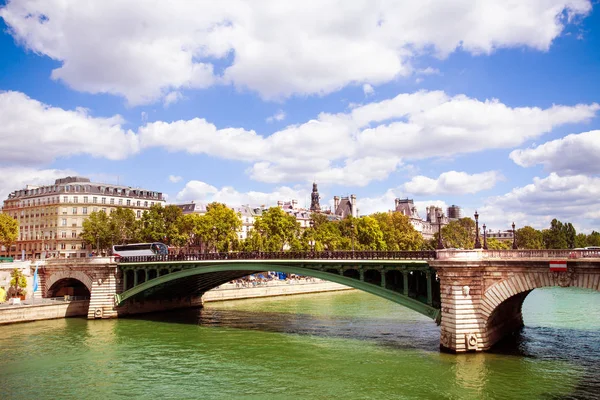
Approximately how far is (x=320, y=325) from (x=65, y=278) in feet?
98.6

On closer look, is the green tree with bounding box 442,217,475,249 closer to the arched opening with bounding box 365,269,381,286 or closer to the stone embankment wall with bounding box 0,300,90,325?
the arched opening with bounding box 365,269,381,286

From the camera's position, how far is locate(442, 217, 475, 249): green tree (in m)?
118

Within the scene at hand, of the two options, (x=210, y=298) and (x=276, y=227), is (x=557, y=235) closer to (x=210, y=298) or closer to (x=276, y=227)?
(x=276, y=227)

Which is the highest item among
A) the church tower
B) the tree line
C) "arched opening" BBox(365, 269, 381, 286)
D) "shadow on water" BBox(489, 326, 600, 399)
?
the church tower

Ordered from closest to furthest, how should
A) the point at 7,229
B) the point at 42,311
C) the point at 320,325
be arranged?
Answer: 1. the point at 320,325
2. the point at 42,311
3. the point at 7,229

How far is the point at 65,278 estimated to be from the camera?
57.8m

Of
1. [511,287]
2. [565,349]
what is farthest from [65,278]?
[565,349]

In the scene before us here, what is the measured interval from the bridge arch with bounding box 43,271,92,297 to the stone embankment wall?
2070 millimetres

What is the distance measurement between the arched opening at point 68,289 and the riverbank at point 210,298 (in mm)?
4954

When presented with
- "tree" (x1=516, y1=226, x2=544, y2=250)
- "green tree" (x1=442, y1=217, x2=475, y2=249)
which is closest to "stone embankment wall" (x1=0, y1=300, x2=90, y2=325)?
"green tree" (x1=442, y1=217, x2=475, y2=249)

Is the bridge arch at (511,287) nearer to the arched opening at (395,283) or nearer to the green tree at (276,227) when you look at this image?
the arched opening at (395,283)

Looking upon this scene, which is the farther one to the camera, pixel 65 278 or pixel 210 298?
pixel 210 298

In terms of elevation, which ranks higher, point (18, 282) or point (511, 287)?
point (511, 287)

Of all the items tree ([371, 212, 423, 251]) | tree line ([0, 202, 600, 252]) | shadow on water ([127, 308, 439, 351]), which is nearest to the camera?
shadow on water ([127, 308, 439, 351])
